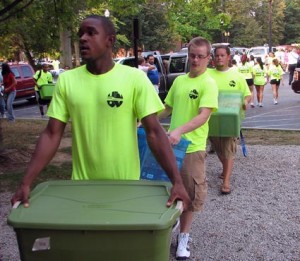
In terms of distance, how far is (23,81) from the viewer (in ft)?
61.6

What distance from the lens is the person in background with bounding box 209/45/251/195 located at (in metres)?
5.48

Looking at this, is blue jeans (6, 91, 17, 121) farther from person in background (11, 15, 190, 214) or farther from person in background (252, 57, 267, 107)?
person in background (11, 15, 190, 214)

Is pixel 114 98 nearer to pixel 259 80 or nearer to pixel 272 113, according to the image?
pixel 272 113

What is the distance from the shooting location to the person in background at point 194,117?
3.81 metres

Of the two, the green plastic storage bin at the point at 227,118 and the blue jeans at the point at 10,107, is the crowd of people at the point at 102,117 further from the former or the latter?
the blue jeans at the point at 10,107

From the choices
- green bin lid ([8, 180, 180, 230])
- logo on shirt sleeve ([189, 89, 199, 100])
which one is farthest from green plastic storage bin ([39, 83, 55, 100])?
green bin lid ([8, 180, 180, 230])

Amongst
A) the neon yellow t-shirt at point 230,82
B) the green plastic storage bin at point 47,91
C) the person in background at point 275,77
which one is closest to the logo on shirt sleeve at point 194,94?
the neon yellow t-shirt at point 230,82

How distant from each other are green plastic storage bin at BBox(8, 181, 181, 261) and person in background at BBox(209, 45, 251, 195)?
3427 millimetres

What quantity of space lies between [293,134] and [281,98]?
7375mm

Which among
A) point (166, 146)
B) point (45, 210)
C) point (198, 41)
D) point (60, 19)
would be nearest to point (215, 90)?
point (198, 41)

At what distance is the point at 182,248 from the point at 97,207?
1.90m

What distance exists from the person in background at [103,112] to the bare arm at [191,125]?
0.82 metres

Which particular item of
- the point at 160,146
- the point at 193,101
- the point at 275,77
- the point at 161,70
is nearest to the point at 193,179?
the point at 193,101

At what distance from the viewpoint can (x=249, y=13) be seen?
57.1m
